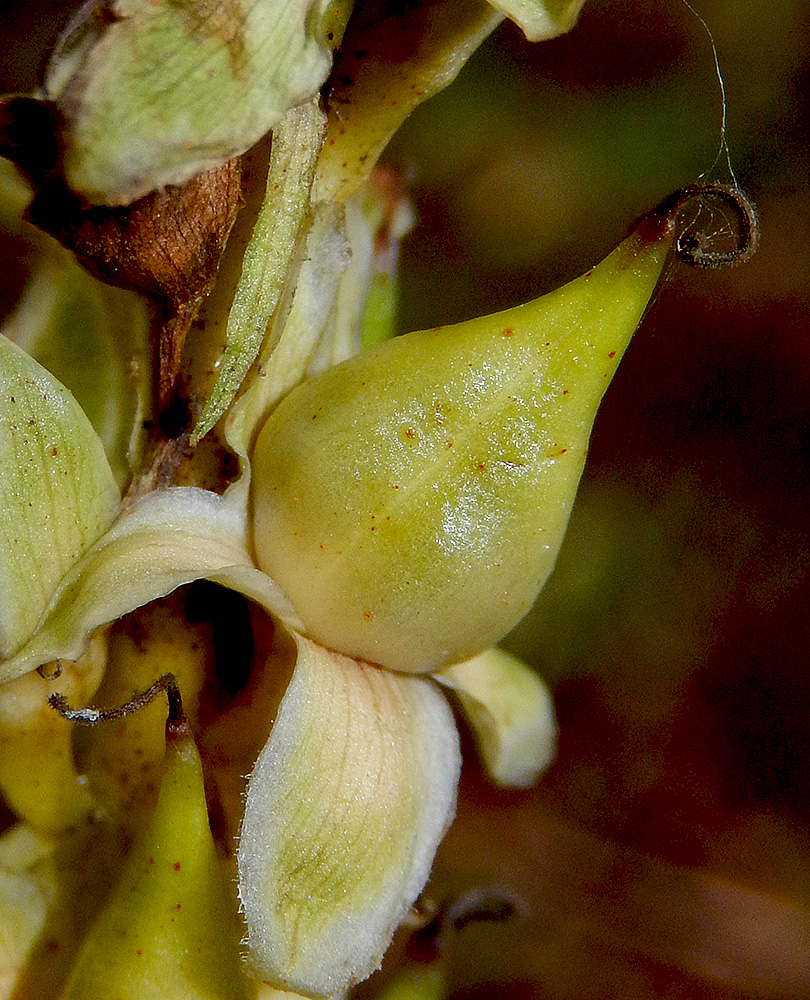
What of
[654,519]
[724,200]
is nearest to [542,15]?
[724,200]

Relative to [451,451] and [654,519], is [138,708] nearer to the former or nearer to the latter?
[451,451]

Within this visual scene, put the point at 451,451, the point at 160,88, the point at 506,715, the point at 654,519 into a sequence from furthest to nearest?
the point at 654,519, the point at 506,715, the point at 451,451, the point at 160,88

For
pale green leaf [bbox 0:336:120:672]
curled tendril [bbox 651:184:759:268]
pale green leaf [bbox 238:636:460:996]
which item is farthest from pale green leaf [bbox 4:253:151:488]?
curled tendril [bbox 651:184:759:268]

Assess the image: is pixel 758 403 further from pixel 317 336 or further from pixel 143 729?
pixel 143 729

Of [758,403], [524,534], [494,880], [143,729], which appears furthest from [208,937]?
[758,403]

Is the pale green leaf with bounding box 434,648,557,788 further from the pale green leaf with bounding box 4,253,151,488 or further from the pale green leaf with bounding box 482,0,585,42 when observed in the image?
the pale green leaf with bounding box 482,0,585,42

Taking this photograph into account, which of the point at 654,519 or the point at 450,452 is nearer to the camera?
the point at 450,452

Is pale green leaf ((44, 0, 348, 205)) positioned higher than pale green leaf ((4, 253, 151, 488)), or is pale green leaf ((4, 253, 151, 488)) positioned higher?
pale green leaf ((44, 0, 348, 205))
